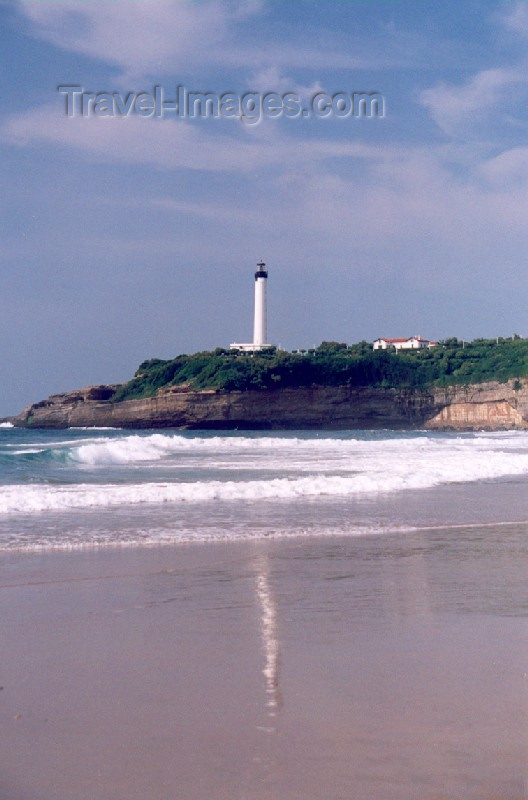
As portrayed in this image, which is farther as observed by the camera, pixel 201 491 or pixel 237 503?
pixel 201 491

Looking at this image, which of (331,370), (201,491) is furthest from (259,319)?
(201,491)

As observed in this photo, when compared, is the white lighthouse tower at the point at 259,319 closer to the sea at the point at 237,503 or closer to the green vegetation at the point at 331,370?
the green vegetation at the point at 331,370

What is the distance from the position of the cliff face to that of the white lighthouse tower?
14907 millimetres

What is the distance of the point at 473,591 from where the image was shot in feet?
21.8

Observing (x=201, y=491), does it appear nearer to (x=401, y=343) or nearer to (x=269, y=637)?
(x=269, y=637)

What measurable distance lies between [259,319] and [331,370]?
55.7 feet

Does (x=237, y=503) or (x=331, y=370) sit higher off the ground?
(x=331, y=370)

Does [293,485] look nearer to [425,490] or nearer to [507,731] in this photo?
[425,490]

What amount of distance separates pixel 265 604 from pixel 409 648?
1.51 meters

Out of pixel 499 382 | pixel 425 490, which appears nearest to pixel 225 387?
pixel 499 382

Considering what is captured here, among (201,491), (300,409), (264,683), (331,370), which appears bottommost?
(264,683)

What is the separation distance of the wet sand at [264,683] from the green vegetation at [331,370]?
67.2 meters

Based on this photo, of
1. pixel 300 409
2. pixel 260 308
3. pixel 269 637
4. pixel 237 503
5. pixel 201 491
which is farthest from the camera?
pixel 260 308

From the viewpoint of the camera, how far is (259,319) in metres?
91.9
